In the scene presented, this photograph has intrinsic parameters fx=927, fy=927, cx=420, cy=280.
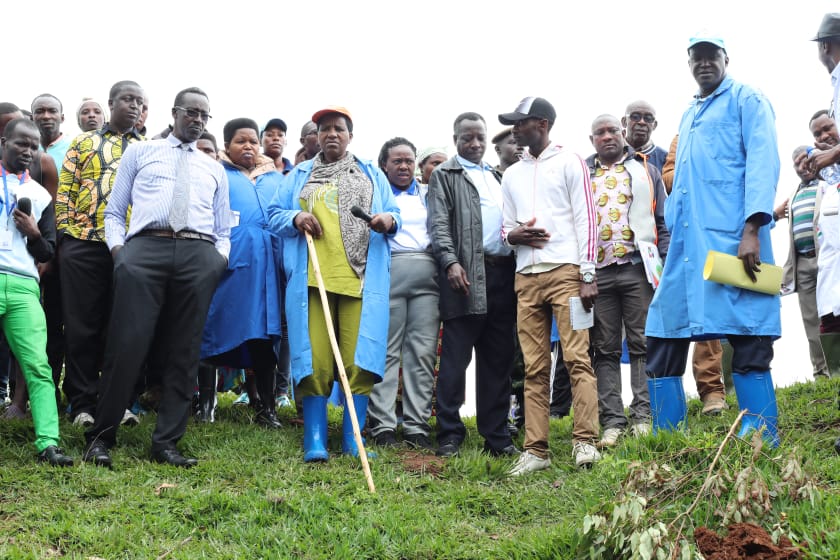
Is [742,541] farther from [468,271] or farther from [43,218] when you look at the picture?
[43,218]

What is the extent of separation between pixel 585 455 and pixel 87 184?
4.18m

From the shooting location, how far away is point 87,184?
23.1 ft

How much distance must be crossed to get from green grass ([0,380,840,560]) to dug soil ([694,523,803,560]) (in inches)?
3.7

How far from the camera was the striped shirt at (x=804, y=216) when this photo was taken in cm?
852

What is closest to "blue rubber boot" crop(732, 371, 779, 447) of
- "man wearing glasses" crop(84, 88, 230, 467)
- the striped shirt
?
"man wearing glasses" crop(84, 88, 230, 467)

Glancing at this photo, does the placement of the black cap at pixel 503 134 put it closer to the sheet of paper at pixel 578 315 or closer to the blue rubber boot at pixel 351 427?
the sheet of paper at pixel 578 315

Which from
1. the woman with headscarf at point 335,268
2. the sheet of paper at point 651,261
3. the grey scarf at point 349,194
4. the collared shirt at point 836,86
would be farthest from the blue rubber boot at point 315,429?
the collared shirt at point 836,86

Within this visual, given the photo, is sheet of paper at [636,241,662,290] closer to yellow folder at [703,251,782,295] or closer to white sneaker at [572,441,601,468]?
white sneaker at [572,441,601,468]

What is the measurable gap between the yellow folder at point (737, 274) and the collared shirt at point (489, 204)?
6.70 ft

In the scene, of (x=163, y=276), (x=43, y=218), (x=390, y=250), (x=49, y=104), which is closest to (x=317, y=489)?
(x=163, y=276)

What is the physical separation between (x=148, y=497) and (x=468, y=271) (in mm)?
2832

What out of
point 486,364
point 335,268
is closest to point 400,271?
point 335,268

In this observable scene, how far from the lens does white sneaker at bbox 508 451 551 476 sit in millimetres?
6164

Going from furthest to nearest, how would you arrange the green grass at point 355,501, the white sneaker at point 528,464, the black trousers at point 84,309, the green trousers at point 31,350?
the black trousers at point 84,309 → the white sneaker at point 528,464 → the green trousers at point 31,350 → the green grass at point 355,501
